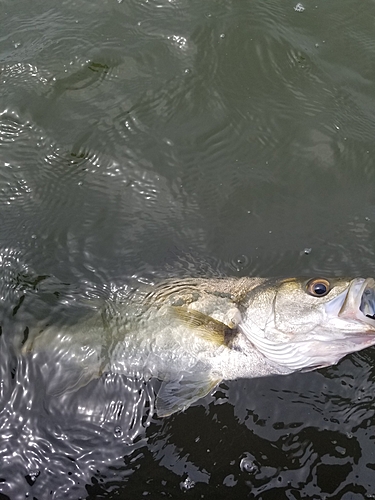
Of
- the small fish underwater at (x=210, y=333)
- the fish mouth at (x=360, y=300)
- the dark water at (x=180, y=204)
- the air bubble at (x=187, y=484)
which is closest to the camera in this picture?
the fish mouth at (x=360, y=300)

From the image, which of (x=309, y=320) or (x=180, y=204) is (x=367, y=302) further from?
(x=180, y=204)

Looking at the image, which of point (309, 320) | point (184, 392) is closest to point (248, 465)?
point (184, 392)

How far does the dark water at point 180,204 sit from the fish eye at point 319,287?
3.45 feet

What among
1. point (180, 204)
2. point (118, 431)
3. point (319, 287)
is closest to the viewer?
point (319, 287)

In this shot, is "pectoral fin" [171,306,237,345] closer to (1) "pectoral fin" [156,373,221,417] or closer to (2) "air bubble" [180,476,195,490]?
(1) "pectoral fin" [156,373,221,417]

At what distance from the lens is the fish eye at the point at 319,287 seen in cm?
357

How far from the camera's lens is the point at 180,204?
5266mm

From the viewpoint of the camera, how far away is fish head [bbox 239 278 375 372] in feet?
11.0

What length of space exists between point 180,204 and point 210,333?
1680 millimetres

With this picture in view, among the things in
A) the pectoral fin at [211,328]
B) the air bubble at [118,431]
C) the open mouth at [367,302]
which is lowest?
the air bubble at [118,431]

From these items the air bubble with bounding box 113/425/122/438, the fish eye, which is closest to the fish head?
the fish eye

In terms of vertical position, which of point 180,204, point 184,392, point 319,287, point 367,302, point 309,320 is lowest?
point 184,392

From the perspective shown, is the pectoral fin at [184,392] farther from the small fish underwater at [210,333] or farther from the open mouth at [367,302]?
the open mouth at [367,302]

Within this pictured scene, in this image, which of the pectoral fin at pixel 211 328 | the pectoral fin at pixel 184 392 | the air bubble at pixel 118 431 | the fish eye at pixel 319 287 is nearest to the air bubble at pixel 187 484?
the pectoral fin at pixel 184 392
